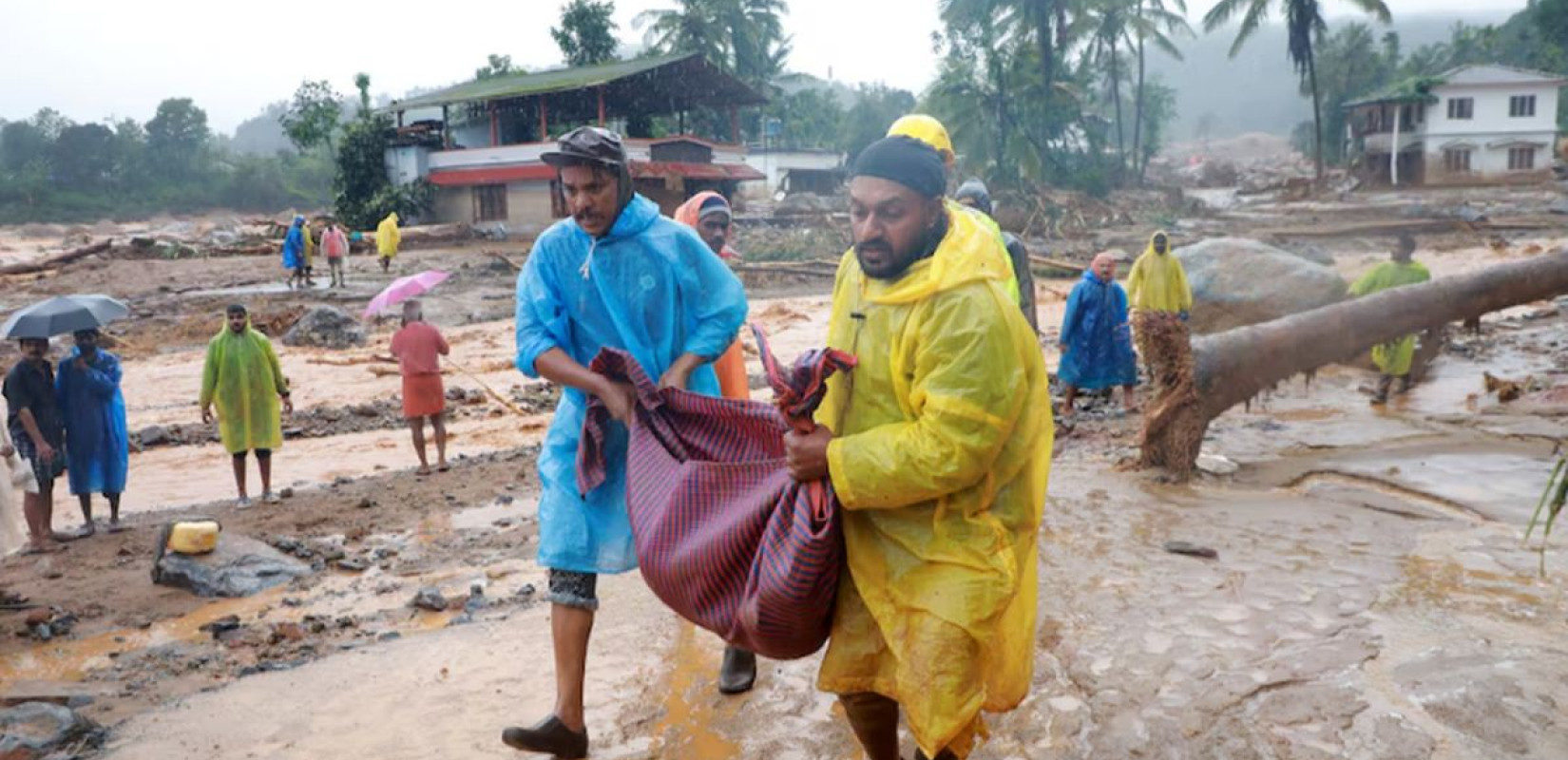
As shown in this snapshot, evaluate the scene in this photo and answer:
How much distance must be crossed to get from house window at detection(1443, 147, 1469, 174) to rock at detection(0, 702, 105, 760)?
44.8m

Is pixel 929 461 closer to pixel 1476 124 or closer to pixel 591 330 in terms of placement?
pixel 591 330

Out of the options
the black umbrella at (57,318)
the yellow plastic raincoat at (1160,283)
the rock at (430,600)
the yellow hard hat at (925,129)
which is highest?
the yellow hard hat at (925,129)

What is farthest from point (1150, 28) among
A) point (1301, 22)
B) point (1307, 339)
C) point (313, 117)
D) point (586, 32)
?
point (1307, 339)

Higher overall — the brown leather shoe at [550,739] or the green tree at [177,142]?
the green tree at [177,142]

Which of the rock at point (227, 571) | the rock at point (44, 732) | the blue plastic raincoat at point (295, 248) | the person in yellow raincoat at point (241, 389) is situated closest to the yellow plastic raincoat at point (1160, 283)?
the person in yellow raincoat at point (241, 389)

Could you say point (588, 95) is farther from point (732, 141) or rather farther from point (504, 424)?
point (504, 424)

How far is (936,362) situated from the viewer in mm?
2158

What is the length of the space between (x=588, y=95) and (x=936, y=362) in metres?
29.8

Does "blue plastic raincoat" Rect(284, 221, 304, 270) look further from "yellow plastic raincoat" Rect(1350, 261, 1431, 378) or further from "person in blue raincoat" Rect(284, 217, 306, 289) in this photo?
"yellow plastic raincoat" Rect(1350, 261, 1431, 378)

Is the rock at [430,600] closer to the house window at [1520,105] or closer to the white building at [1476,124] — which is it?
the white building at [1476,124]

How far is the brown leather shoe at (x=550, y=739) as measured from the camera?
301 centimetres

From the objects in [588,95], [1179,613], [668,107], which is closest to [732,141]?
[668,107]

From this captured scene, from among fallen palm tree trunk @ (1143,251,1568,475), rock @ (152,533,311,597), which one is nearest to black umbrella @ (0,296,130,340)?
rock @ (152,533,311,597)

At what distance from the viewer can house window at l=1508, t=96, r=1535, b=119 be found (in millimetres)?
38125
